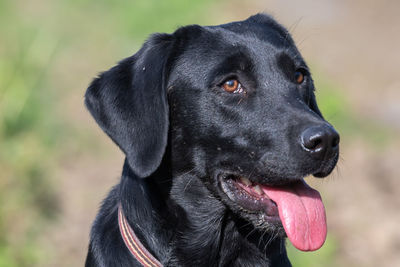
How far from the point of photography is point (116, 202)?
4.01m

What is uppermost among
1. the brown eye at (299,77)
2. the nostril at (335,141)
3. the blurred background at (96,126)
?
the brown eye at (299,77)

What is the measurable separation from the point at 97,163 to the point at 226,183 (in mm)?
4239

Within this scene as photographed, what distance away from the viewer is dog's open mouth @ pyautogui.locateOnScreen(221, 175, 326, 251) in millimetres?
3543

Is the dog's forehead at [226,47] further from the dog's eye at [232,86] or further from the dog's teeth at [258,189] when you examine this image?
the dog's teeth at [258,189]

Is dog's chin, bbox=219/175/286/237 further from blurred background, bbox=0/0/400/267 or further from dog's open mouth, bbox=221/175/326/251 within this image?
blurred background, bbox=0/0/400/267

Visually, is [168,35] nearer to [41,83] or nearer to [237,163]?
[237,163]

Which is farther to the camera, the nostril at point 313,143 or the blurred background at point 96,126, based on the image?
the blurred background at point 96,126

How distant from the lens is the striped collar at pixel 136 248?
11.9 ft

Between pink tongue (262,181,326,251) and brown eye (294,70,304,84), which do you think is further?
brown eye (294,70,304,84)

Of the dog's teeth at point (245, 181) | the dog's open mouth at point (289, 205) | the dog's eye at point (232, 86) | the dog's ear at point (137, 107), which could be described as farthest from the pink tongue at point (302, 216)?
the dog's ear at point (137, 107)

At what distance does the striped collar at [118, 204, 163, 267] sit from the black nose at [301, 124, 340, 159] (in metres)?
0.94

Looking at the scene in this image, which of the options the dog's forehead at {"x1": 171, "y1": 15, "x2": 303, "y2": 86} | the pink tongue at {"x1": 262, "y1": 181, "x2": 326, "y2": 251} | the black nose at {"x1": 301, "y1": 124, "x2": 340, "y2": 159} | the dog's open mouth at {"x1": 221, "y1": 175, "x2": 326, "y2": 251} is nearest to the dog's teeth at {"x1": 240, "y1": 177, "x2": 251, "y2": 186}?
the dog's open mouth at {"x1": 221, "y1": 175, "x2": 326, "y2": 251}

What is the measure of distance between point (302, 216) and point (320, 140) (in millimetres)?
407

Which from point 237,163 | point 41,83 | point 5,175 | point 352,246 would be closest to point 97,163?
point 41,83
